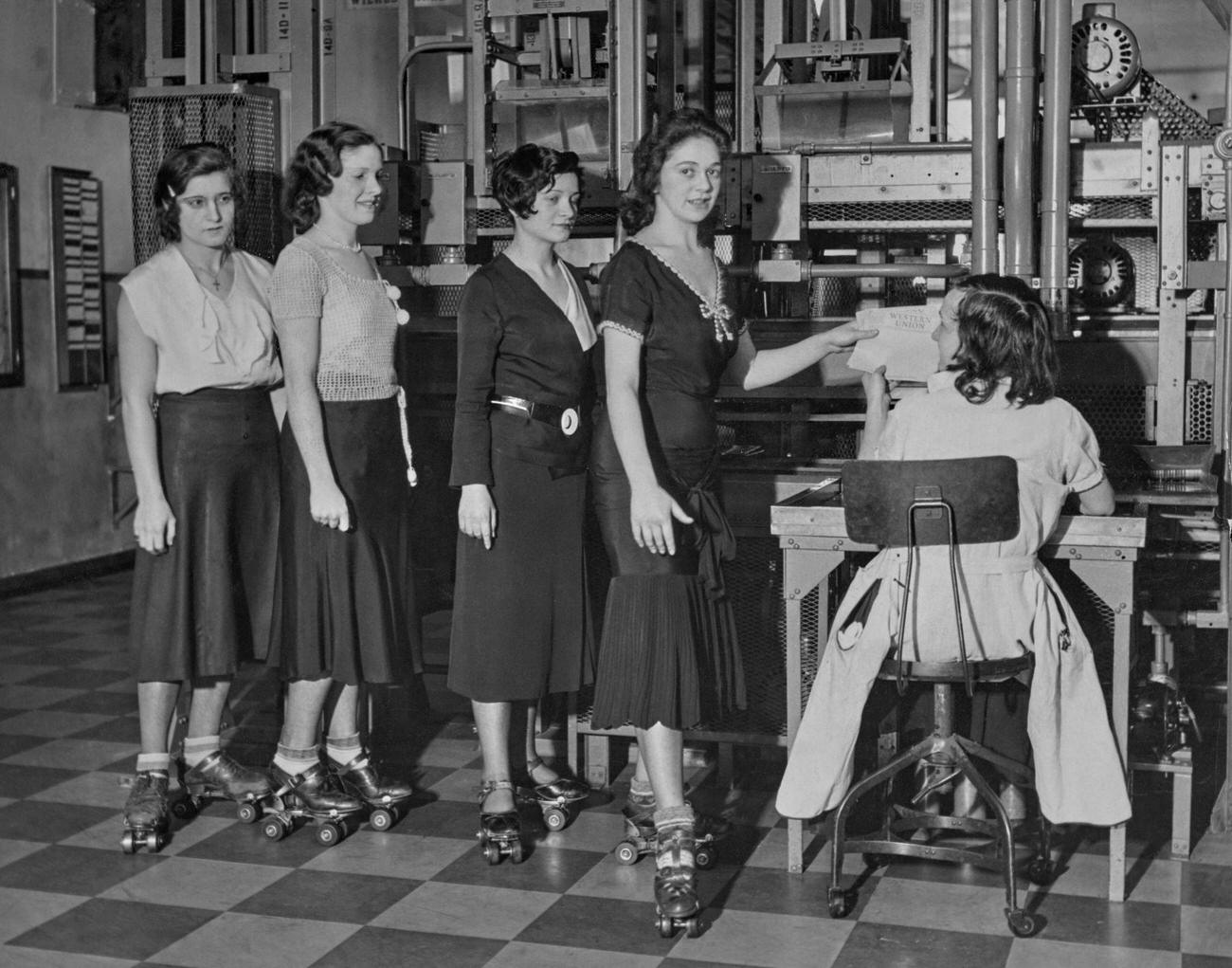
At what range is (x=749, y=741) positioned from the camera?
4.10 meters

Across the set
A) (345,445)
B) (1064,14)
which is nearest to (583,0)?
(1064,14)

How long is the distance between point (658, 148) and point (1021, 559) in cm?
117

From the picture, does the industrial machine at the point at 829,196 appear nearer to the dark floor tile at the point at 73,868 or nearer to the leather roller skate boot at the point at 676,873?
the leather roller skate boot at the point at 676,873

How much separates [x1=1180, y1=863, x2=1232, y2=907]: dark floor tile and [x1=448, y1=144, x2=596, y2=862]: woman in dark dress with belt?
140 cm

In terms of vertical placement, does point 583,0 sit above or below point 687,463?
above

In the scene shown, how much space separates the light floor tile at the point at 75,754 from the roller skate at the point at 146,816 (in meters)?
0.81

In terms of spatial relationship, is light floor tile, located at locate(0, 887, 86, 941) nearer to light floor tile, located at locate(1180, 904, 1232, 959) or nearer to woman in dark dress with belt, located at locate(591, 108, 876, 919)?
woman in dark dress with belt, located at locate(591, 108, 876, 919)

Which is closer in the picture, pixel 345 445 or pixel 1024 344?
pixel 1024 344

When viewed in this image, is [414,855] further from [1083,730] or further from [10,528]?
[10,528]

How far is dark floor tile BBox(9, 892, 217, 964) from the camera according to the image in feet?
10.2

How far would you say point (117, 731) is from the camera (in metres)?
4.93

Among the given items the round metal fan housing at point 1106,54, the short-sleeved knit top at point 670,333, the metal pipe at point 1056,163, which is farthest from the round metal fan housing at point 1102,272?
the short-sleeved knit top at point 670,333

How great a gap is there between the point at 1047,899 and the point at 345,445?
1876mm

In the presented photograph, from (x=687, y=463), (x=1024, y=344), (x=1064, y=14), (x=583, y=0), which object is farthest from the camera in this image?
(x=583, y=0)
